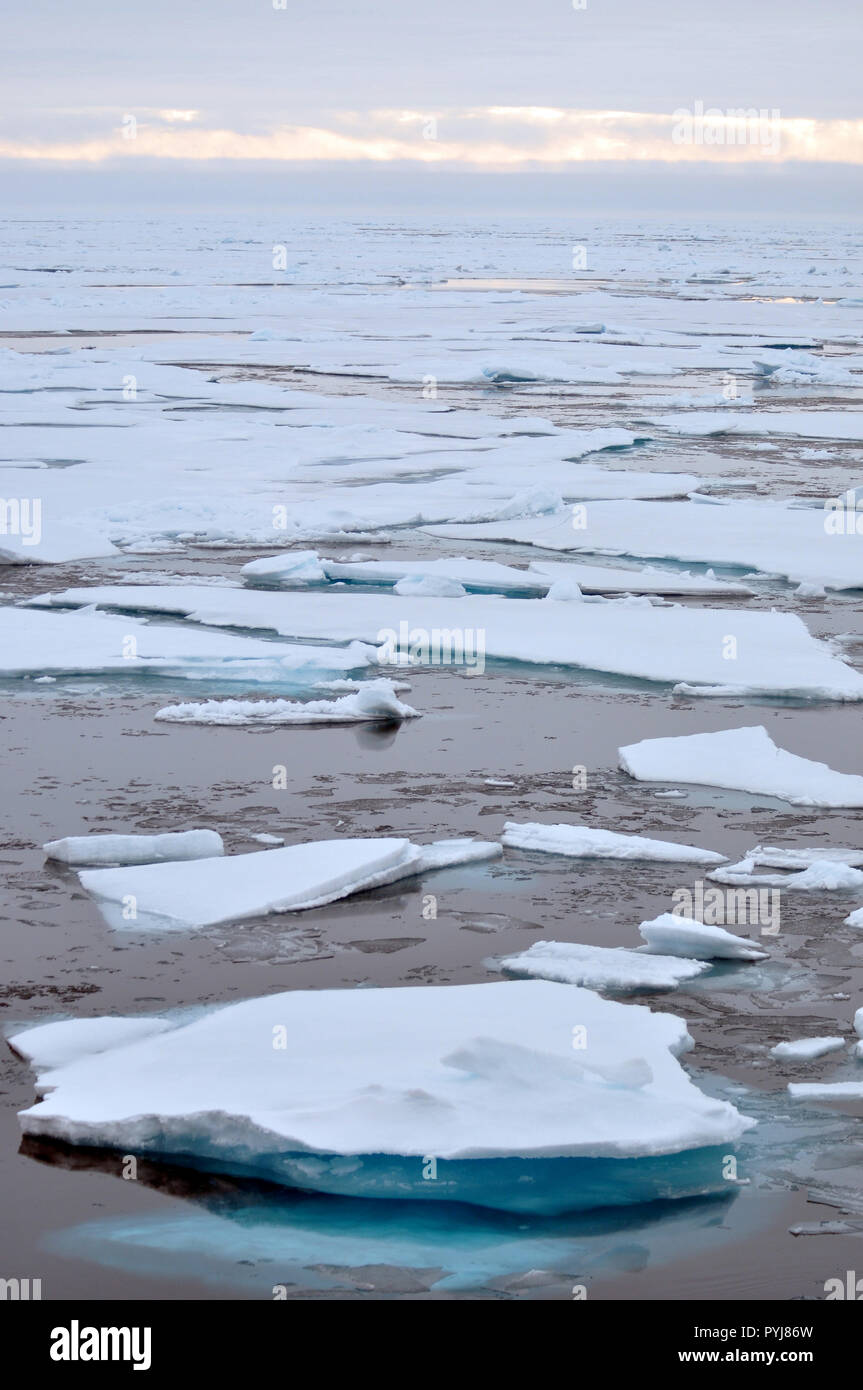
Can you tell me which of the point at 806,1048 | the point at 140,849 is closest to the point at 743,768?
the point at 806,1048

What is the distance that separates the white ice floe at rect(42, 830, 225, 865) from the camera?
4.91m

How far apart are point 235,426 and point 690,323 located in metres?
16.9

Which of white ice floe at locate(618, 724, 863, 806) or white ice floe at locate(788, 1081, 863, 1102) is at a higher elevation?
white ice floe at locate(618, 724, 863, 806)

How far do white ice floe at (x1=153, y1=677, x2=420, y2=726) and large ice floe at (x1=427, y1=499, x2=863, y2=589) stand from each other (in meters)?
3.61

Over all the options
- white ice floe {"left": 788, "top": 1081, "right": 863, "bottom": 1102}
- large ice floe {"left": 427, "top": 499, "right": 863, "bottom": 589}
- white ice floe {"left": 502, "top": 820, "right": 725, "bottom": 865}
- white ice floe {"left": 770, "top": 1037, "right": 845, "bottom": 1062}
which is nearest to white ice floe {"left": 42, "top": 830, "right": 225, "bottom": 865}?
white ice floe {"left": 502, "top": 820, "right": 725, "bottom": 865}

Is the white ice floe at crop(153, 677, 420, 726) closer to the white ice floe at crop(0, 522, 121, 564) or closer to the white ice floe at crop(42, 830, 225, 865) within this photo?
the white ice floe at crop(42, 830, 225, 865)

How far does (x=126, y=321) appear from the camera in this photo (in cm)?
2889

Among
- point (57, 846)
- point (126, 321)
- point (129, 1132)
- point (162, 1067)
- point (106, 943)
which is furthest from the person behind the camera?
point (126, 321)

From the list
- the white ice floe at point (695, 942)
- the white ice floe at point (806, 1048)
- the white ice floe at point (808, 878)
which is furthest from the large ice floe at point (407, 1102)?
the white ice floe at point (808, 878)

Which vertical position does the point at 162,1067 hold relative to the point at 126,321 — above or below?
below

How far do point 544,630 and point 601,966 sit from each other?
3.73 meters

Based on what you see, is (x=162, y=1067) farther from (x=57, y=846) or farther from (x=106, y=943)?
(x=57, y=846)
